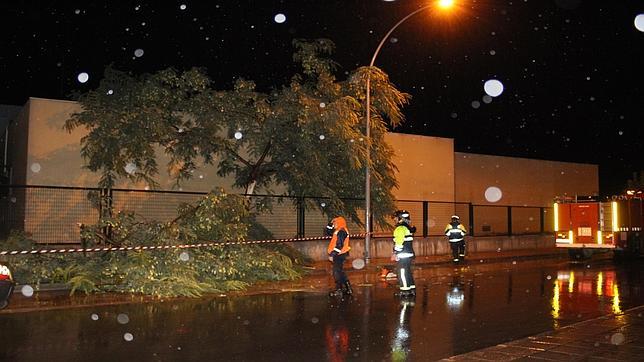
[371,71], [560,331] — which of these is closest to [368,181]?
[371,71]

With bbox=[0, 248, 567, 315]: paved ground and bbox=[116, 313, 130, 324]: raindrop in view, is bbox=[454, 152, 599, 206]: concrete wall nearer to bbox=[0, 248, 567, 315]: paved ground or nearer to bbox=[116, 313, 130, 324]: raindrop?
bbox=[0, 248, 567, 315]: paved ground

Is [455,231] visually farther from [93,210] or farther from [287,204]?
[93,210]

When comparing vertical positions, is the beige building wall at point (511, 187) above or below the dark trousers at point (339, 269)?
above

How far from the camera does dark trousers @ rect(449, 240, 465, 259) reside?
69.8ft

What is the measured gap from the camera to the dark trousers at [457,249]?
2128 cm

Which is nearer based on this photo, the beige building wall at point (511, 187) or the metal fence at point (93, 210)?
the metal fence at point (93, 210)

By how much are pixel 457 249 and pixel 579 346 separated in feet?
45.1

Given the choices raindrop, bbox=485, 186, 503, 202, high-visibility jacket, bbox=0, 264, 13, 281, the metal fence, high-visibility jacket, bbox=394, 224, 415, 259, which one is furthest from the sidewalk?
raindrop, bbox=485, 186, 503, 202

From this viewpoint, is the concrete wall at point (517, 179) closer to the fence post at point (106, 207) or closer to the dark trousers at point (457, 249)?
the dark trousers at point (457, 249)

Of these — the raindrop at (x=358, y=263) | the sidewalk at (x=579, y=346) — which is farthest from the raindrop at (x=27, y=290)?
the raindrop at (x=358, y=263)

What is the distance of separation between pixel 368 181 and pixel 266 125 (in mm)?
3476

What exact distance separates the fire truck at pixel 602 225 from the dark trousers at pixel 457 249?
4.78 m

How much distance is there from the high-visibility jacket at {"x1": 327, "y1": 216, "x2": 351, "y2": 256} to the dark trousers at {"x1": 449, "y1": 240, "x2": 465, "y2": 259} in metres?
9.55

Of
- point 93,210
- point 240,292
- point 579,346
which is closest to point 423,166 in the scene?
point 93,210
